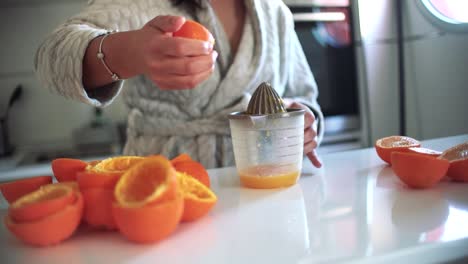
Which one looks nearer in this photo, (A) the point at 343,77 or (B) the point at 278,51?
(B) the point at 278,51

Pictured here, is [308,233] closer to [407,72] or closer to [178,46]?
[178,46]

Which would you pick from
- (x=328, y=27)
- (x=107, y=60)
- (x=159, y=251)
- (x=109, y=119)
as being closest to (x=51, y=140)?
(x=109, y=119)

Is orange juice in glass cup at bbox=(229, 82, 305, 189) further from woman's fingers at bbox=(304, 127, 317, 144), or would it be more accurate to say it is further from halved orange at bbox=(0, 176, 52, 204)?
halved orange at bbox=(0, 176, 52, 204)

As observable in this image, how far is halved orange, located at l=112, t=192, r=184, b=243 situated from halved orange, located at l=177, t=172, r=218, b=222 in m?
0.03

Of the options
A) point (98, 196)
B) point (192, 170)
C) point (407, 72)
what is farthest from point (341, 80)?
point (98, 196)

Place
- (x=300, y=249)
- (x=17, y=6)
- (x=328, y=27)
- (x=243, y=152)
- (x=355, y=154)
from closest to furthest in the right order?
(x=300, y=249), (x=243, y=152), (x=355, y=154), (x=328, y=27), (x=17, y=6)

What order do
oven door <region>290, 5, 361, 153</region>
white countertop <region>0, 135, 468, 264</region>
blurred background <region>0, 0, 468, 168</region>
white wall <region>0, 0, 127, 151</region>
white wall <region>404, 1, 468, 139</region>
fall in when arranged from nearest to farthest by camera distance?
white countertop <region>0, 135, 468, 264</region>
white wall <region>404, 1, 468, 139</region>
blurred background <region>0, 0, 468, 168</region>
oven door <region>290, 5, 361, 153</region>
white wall <region>0, 0, 127, 151</region>

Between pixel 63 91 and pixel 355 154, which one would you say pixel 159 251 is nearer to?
pixel 63 91

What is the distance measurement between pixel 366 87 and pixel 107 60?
4.33 feet

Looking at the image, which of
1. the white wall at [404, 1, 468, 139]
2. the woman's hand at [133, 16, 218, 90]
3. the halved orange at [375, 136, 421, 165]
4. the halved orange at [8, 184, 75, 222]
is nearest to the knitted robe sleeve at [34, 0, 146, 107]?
the woman's hand at [133, 16, 218, 90]

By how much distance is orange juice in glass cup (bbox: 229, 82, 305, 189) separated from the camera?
1.64 ft

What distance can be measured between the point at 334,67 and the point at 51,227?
1.47 meters

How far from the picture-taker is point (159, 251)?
0.34m

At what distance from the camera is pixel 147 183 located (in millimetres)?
379
